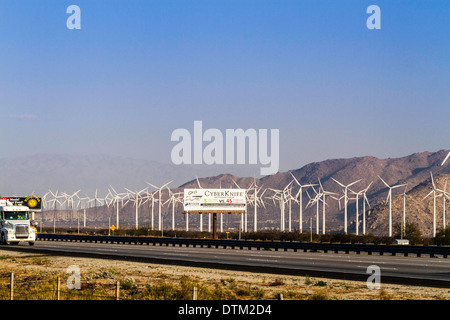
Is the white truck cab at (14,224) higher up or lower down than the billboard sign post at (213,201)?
lower down

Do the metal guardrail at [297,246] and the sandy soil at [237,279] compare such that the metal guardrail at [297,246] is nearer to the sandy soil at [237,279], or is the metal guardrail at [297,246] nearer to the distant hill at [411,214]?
the sandy soil at [237,279]

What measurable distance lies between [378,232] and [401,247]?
13706cm

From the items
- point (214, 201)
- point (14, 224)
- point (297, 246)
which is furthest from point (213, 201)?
point (14, 224)

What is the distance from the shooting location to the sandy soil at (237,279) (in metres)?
21.8

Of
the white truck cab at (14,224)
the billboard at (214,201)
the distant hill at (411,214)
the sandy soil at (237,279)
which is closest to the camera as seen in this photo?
the sandy soil at (237,279)

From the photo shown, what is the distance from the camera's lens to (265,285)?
Answer: 25.6 m

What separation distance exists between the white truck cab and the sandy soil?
10.2m

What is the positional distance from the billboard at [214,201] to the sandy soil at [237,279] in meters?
42.4

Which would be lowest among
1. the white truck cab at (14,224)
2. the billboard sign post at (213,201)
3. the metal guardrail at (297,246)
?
the metal guardrail at (297,246)

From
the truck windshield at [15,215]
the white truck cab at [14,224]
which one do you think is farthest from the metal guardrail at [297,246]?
the truck windshield at [15,215]
